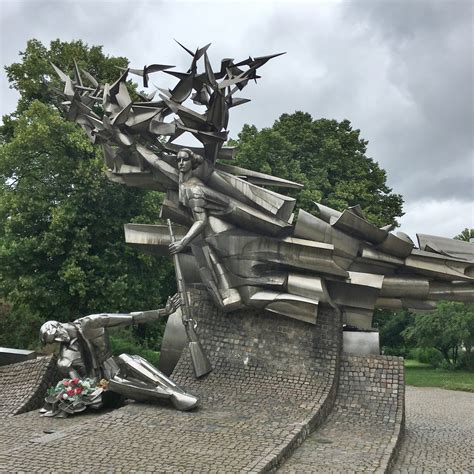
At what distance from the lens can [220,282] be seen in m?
10.5

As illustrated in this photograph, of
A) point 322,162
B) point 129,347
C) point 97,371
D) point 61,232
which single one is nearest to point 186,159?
point 97,371

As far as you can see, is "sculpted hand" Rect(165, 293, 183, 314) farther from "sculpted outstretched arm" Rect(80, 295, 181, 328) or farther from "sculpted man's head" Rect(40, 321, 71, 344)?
"sculpted man's head" Rect(40, 321, 71, 344)

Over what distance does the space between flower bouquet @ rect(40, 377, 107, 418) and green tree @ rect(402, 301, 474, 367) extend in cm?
2091

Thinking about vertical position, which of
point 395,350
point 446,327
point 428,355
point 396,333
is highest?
point 446,327

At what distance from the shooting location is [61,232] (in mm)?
17219

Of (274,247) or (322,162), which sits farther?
(322,162)

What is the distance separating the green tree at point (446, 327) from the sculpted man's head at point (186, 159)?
19.6 meters

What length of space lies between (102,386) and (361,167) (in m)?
17.6

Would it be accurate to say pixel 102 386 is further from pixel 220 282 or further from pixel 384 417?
pixel 384 417

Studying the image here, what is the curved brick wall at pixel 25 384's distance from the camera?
10.1m

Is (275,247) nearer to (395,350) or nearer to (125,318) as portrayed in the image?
(125,318)

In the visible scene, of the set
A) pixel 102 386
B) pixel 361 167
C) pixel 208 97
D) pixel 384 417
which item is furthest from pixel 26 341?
pixel 361 167

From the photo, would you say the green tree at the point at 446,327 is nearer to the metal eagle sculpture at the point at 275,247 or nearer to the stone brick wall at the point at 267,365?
the metal eagle sculpture at the point at 275,247

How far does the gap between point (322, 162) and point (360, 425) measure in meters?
16.4
